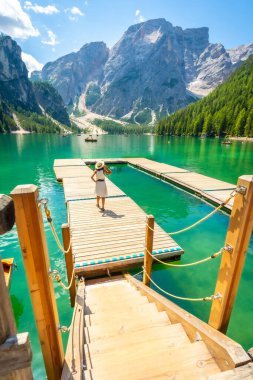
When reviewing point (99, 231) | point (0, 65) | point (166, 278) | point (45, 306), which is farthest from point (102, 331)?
point (0, 65)

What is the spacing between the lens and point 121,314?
399 cm

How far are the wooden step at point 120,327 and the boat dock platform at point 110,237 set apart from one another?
101 inches

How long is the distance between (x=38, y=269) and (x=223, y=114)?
3781 inches

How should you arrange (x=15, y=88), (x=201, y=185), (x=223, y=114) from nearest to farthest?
(x=201, y=185)
(x=223, y=114)
(x=15, y=88)

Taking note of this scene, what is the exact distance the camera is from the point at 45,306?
94.6 inches

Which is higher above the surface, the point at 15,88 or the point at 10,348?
the point at 15,88

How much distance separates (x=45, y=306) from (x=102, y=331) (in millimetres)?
1586

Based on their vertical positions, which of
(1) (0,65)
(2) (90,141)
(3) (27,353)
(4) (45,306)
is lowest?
(2) (90,141)

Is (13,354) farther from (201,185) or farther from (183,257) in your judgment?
(201,185)

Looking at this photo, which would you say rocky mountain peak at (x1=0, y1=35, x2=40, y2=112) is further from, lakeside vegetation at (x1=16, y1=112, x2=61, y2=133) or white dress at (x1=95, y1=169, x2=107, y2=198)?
white dress at (x1=95, y1=169, x2=107, y2=198)

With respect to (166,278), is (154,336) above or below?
above

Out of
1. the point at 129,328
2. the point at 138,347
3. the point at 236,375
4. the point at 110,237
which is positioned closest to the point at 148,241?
the point at 129,328

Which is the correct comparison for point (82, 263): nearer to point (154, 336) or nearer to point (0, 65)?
point (154, 336)

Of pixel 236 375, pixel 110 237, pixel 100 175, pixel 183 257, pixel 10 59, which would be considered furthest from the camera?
pixel 10 59
